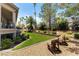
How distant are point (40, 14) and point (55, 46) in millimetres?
881

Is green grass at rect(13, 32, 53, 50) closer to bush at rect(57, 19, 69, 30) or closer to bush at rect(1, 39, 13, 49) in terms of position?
bush at rect(1, 39, 13, 49)

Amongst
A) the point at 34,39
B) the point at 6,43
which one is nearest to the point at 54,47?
the point at 34,39

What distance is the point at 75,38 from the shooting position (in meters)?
4.65

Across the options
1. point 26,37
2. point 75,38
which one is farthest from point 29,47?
point 75,38

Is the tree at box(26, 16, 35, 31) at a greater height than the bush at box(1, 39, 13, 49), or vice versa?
the tree at box(26, 16, 35, 31)

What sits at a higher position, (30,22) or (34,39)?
(30,22)

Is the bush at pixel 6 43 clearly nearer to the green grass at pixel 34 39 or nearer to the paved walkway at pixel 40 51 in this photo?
the paved walkway at pixel 40 51

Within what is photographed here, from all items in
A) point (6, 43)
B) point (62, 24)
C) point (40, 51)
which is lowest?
point (40, 51)

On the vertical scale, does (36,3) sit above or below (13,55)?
above

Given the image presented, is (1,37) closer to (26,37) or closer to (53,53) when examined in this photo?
(26,37)

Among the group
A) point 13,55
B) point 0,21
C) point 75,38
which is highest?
point 0,21

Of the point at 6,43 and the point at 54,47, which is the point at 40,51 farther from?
the point at 6,43

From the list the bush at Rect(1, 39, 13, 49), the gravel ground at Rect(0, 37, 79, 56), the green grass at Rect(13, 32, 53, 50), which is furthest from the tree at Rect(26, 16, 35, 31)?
the bush at Rect(1, 39, 13, 49)

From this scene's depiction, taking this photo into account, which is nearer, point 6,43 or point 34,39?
→ point 6,43
